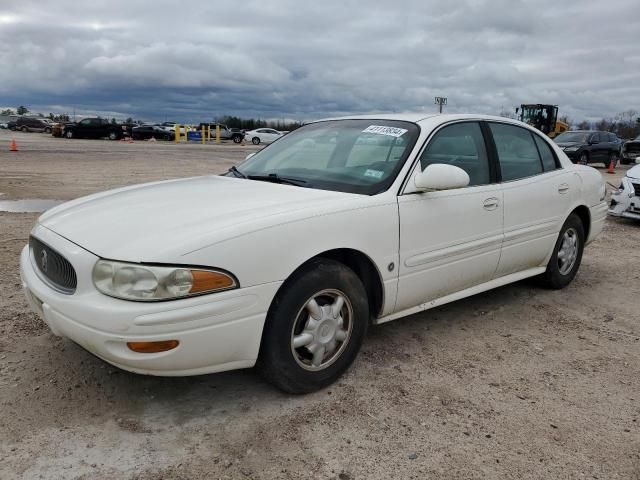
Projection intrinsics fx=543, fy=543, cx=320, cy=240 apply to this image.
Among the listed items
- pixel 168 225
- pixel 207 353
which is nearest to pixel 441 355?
pixel 207 353

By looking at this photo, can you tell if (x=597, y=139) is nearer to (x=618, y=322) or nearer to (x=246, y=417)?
(x=618, y=322)

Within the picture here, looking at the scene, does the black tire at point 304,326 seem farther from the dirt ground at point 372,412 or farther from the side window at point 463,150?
the side window at point 463,150

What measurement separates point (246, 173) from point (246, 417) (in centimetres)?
184

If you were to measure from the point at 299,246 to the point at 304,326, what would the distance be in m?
0.45

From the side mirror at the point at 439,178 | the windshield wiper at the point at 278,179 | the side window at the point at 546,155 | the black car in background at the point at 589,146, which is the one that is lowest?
the windshield wiper at the point at 278,179

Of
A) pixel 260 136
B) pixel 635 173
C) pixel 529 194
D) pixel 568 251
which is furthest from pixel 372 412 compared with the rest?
pixel 260 136

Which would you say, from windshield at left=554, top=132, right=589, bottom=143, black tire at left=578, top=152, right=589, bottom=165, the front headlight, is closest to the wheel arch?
the front headlight

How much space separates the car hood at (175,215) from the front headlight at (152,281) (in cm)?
5

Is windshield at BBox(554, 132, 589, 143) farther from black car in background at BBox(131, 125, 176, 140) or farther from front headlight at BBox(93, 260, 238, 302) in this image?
black car in background at BBox(131, 125, 176, 140)

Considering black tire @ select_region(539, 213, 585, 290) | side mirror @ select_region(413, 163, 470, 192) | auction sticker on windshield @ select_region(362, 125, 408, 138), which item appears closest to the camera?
side mirror @ select_region(413, 163, 470, 192)

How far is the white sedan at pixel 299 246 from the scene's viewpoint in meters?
2.45

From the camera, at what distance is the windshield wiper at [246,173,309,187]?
3484 mm

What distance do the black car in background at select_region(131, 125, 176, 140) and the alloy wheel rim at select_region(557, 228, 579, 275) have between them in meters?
39.8

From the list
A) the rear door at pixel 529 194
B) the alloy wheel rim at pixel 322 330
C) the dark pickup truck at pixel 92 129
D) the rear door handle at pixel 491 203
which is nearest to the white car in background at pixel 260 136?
the dark pickup truck at pixel 92 129
